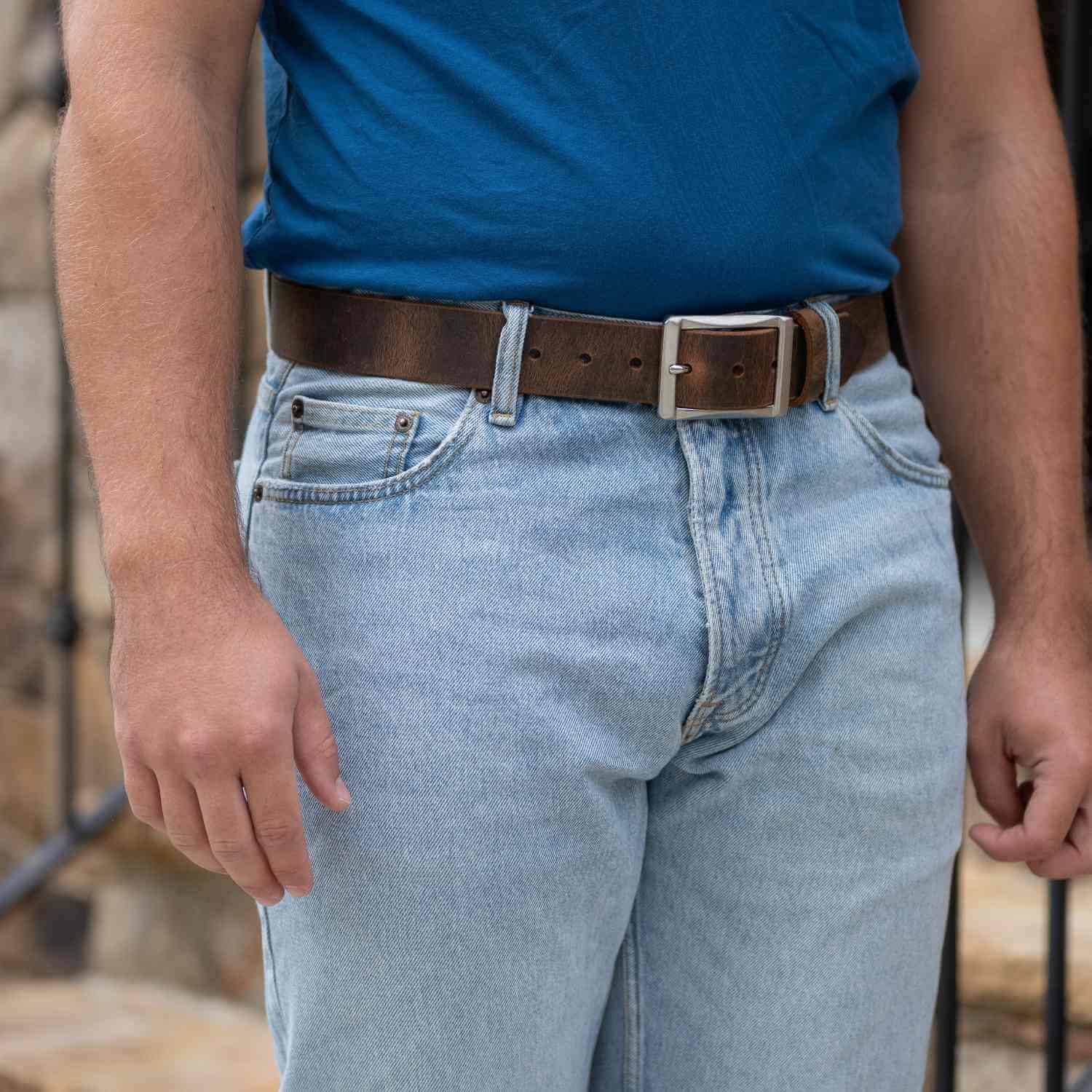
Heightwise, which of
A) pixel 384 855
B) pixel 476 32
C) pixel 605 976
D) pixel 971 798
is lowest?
pixel 971 798

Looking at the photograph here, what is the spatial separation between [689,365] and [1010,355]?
372mm

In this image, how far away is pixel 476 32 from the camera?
32.9 inches

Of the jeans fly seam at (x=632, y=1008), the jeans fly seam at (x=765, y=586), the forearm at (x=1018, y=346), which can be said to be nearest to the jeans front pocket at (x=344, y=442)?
the jeans fly seam at (x=765, y=586)

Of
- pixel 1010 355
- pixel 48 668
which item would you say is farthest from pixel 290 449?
pixel 48 668

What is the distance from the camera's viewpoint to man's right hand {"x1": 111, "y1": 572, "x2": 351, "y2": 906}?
733 mm

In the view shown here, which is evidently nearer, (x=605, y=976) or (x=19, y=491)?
(x=605, y=976)

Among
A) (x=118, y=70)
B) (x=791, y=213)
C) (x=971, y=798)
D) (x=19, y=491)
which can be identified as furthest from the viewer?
(x=19, y=491)

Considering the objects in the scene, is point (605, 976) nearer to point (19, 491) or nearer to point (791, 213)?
point (791, 213)

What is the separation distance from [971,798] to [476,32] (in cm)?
197

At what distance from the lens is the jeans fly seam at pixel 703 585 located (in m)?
0.84

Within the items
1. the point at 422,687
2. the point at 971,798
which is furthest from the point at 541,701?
the point at 971,798

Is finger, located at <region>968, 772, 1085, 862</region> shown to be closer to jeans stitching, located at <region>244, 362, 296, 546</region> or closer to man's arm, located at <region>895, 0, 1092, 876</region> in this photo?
man's arm, located at <region>895, 0, 1092, 876</region>

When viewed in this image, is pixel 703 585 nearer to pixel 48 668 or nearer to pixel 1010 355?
pixel 1010 355

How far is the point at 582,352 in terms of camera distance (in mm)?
846
